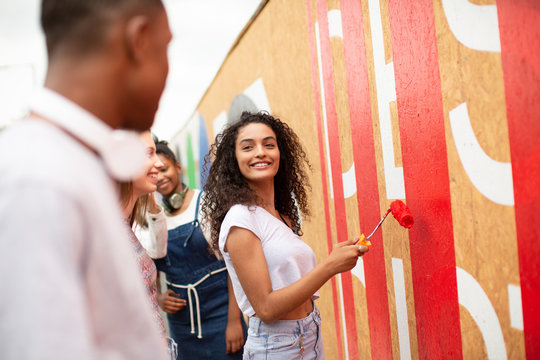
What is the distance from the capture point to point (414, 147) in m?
2.00

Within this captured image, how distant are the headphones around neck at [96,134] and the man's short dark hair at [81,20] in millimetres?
89

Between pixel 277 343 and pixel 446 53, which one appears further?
pixel 277 343

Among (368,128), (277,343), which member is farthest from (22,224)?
(368,128)

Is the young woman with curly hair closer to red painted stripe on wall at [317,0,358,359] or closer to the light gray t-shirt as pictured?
red painted stripe on wall at [317,0,358,359]

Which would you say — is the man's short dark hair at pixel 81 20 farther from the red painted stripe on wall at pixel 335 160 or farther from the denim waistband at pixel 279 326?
the red painted stripe on wall at pixel 335 160

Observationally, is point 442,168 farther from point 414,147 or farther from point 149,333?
point 149,333

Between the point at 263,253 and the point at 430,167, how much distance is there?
75 centimetres

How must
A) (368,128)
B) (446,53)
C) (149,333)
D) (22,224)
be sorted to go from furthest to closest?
(368,128)
(446,53)
(149,333)
(22,224)

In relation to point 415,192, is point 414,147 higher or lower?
higher

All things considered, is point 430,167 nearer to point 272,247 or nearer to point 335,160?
point 272,247

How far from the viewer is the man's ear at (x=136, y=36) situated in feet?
2.55

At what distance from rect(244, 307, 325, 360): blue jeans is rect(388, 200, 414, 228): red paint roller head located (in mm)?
560

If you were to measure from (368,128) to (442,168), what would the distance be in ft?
2.21

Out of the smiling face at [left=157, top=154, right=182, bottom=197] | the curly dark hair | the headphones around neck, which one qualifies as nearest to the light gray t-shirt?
the headphones around neck
